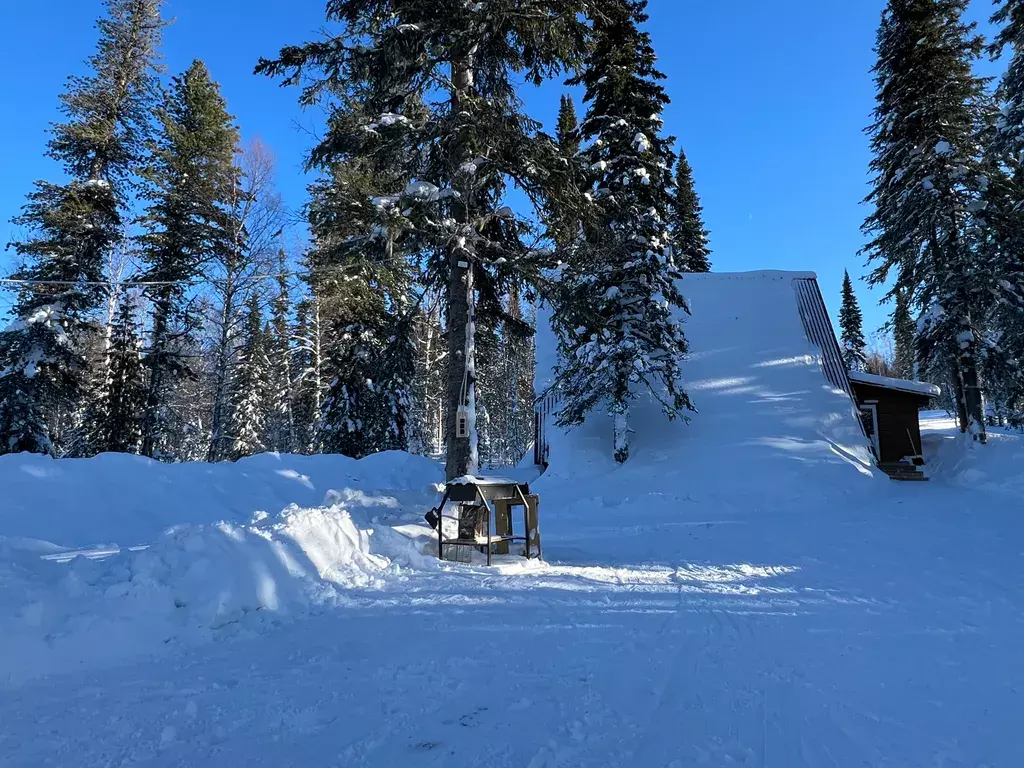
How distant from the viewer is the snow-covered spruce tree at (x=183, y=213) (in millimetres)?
18766

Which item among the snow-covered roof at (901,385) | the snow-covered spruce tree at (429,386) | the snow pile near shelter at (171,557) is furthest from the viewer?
the snow-covered roof at (901,385)

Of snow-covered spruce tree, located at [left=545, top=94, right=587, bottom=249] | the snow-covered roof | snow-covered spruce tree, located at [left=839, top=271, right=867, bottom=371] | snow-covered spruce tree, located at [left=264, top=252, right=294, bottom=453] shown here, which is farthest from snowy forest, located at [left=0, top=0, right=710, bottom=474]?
snow-covered spruce tree, located at [left=839, top=271, right=867, bottom=371]

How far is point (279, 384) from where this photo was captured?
41031 mm

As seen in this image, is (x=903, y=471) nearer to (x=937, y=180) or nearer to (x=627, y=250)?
(x=937, y=180)

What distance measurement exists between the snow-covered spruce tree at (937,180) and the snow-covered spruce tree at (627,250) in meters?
9.03

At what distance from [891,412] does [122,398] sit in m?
29.6

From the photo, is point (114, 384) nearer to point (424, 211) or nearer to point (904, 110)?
point (424, 211)

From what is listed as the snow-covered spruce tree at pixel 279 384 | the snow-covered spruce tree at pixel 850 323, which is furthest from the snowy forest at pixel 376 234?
the snow-covered spruce tree at pixel 850 323

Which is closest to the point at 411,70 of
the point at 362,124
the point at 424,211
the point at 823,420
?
the point at 362,124

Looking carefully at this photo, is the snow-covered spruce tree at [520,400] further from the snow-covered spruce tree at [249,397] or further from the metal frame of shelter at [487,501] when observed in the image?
the metal frame of shelter at [487,501]

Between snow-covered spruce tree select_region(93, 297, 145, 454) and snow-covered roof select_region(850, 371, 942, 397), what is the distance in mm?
27491

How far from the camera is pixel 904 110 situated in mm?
19453

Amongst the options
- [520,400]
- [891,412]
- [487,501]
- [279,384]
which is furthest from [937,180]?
[279,384]

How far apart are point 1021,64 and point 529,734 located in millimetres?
20190
